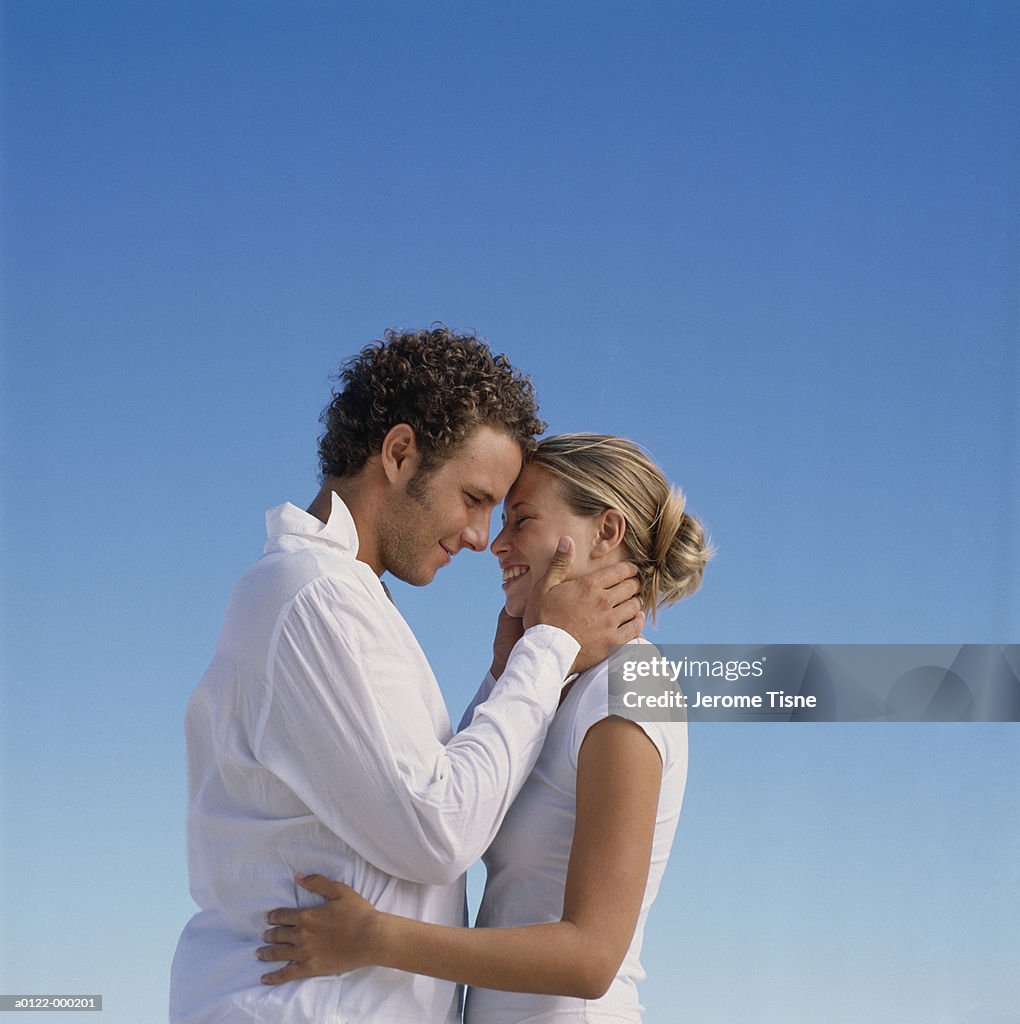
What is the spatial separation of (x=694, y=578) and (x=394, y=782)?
2.52ft

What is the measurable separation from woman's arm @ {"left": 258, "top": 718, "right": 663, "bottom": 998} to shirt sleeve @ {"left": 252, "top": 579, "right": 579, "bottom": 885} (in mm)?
76

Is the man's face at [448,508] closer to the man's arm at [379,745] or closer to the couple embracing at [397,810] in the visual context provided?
the couple embracing at [397,810]

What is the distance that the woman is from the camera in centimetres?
150

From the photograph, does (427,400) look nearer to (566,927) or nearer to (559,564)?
(559,564)

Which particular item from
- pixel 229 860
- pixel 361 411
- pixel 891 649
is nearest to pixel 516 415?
pixel 361 411

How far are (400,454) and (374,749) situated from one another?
0.60 meters

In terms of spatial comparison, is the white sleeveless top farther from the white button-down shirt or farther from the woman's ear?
the woman's ear

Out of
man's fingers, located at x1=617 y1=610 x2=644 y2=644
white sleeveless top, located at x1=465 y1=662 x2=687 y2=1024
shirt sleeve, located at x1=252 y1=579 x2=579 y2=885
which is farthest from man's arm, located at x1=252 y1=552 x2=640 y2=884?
man's fingers, located at x1=617 y1=610 x2=644 y2=644

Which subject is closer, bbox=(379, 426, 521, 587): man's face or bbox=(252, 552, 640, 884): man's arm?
A: bbox=(252, 552, 640, 884): man's arm

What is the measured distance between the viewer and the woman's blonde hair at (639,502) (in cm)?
197

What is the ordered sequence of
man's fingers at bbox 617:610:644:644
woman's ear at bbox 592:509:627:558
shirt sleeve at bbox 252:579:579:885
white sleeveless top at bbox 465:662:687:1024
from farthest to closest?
woman's ear at bbox 592:509:627:558, man's fingers at bbox 617:610:644:644, white sleeveless top at bbox 465:662:687:1024, shirt sleeve at bbox 252:579:579:885

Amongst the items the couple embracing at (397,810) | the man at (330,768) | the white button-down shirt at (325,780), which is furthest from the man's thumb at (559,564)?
the white button-down shirt at (325,780)

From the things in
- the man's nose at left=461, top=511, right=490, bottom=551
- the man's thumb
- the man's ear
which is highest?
the man's ear

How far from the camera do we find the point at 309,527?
1743 mm
